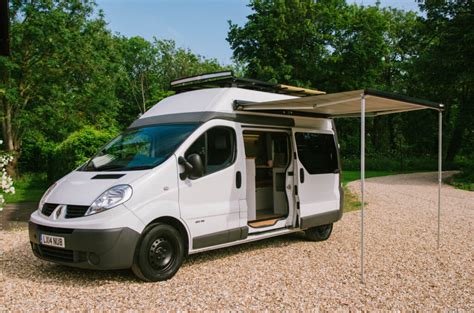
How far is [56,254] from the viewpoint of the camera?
5.24m

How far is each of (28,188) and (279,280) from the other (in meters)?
15.0

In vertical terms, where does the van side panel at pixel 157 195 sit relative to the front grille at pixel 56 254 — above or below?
above

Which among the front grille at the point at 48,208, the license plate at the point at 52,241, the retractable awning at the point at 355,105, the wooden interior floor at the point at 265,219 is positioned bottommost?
the wooden interior floor at the point at 265,219

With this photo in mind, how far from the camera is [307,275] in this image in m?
5.74

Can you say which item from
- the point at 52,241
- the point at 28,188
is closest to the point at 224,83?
the point at 52,241

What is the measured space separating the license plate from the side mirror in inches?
62.9

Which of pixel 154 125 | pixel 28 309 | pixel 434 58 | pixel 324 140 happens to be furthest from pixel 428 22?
pixel 28 309

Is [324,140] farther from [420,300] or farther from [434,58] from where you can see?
[434,58]

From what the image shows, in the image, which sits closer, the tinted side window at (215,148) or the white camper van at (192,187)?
the white camper van at (192,187)

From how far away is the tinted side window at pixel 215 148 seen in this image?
19.7ft

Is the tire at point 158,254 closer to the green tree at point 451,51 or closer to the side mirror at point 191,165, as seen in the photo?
the side mirror at point 191,165

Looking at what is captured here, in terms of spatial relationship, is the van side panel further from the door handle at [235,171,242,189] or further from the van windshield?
the door handle at [235,171,242,189]

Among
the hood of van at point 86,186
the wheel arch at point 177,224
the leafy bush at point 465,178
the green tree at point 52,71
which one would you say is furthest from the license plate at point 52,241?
the leafy bush at point 465,178

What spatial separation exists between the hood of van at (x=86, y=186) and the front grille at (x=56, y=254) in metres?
0.56
